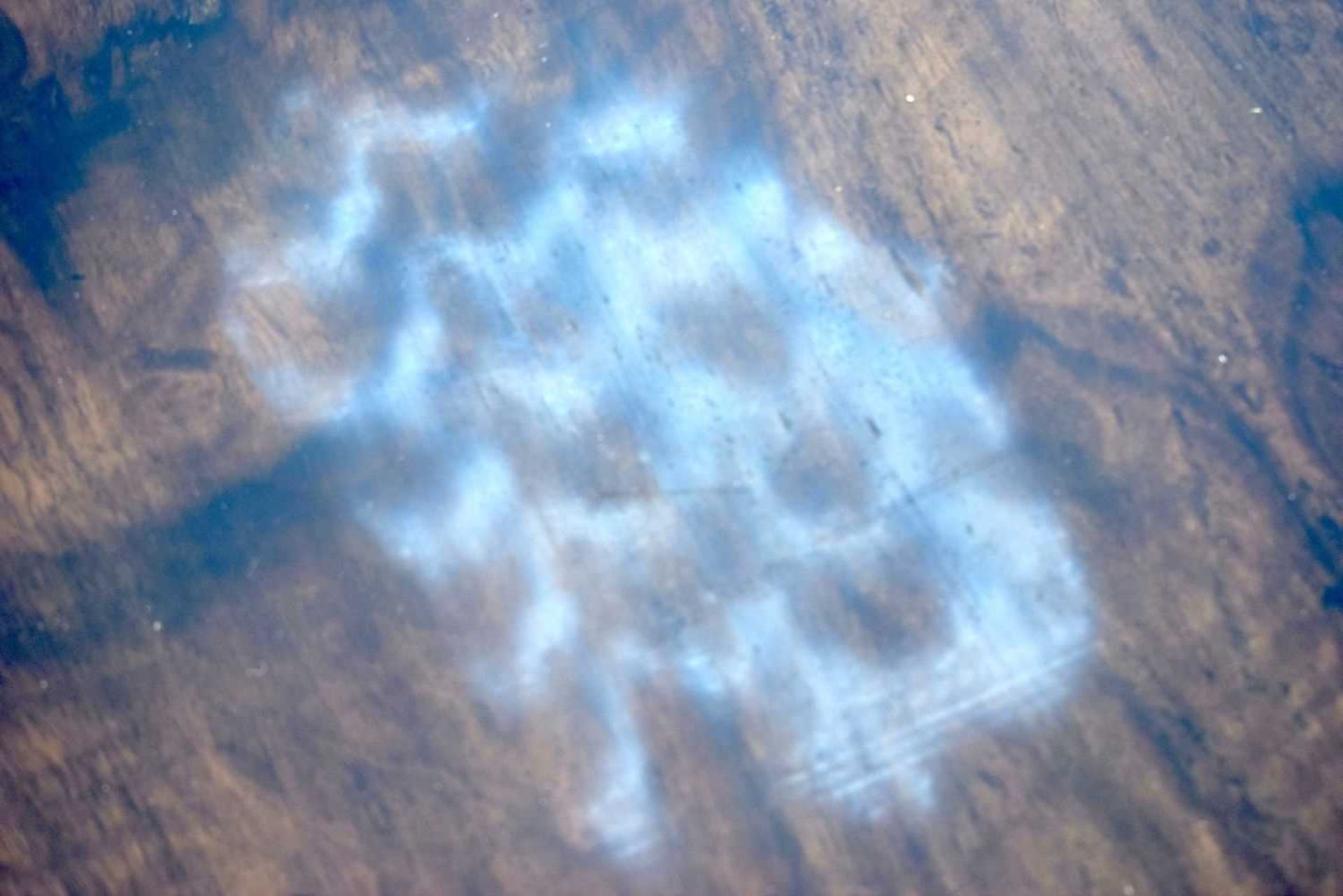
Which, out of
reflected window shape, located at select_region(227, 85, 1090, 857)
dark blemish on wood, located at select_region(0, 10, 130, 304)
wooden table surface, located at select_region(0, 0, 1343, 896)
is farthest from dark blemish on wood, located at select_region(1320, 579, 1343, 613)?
dark blemish on wood, located at select_region(0, 10, 130, 304)

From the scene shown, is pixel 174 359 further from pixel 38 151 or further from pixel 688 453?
pixel 688 453

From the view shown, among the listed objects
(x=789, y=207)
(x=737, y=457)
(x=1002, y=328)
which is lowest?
(x=737, y=457)

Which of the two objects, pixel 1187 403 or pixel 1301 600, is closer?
pixel 1301 600

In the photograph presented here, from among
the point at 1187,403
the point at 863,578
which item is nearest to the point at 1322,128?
the point at 1187,403

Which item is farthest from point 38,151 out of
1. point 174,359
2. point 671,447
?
point 671,447

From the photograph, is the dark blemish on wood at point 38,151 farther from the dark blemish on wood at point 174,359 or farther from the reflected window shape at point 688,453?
the reflected window shape at point 688,453

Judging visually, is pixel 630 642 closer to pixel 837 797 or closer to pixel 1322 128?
pixel 837 797

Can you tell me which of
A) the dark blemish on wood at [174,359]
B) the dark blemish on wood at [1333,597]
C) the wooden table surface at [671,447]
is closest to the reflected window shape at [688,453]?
the wooden table surface at [671,447]
